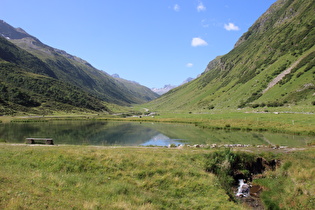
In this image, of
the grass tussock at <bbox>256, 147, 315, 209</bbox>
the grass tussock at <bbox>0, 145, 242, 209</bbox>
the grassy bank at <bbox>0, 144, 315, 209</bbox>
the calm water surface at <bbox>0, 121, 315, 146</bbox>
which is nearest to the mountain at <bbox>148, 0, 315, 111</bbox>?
the calm water surface at <bbox>0, 121, 315, 146</bbox>

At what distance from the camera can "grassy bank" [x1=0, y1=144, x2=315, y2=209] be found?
1255 cm

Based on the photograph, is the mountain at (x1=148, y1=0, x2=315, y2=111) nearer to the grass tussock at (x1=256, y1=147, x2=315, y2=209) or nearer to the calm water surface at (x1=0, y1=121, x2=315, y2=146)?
the calm water surface at (x1=0, y1=121, x2=315, y2=146)

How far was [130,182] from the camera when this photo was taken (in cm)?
1784

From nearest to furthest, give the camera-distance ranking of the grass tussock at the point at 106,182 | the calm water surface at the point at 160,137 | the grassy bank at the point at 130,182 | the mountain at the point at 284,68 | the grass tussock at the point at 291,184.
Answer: the grass tussock at the point at 106,182 → the grassy bank at the point at 130,182 → the grass tussock at the point at 291,184 → the calm water surface at the point at 160,137 → the mountain at the point at 284,68

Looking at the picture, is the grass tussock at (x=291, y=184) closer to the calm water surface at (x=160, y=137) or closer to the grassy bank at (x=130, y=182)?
the grassy bank at (x=130, y=182)

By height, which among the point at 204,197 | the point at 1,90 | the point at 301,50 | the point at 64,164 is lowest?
the point at 204,197

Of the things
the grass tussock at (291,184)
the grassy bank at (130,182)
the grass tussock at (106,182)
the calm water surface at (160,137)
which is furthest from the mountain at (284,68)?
the grass tussock at (106,182)

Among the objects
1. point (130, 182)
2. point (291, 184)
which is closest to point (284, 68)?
point (291, 184)

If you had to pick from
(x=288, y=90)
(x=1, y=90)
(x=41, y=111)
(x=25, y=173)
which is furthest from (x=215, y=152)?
(x=1, y=90)

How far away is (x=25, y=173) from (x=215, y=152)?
19.9 metres

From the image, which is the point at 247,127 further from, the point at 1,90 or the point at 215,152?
the point at 1,90

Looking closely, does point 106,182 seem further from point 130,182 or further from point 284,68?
point 284,68

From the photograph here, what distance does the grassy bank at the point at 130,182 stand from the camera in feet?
41.2

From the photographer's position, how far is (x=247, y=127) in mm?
61312
